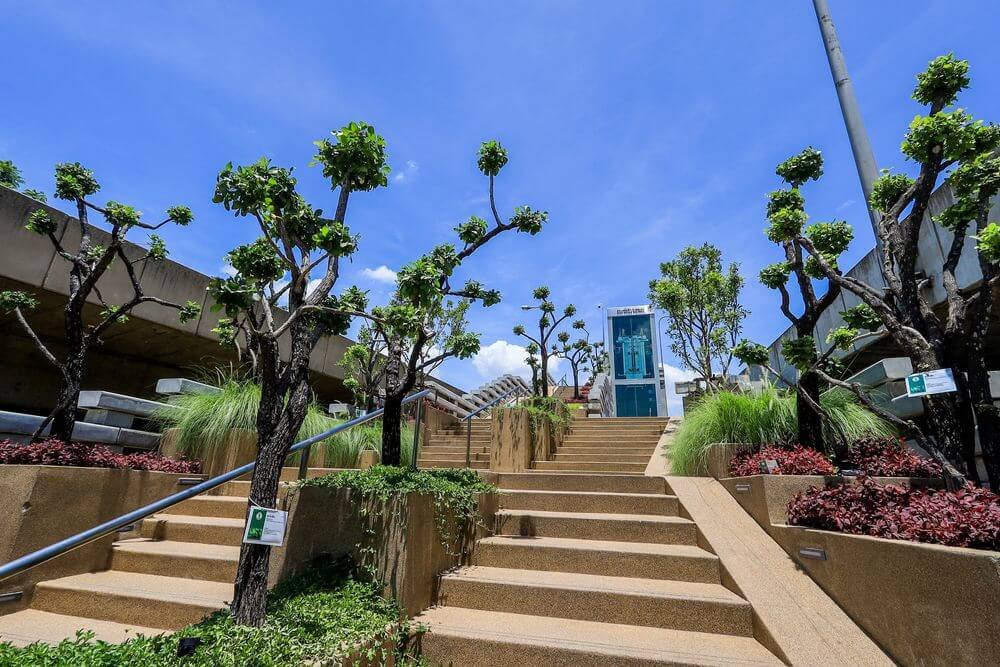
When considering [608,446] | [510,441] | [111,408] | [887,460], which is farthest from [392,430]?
[608,446]

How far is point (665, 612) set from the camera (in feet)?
9.00

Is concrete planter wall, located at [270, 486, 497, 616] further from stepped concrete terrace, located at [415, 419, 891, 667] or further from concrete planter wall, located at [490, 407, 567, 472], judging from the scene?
concrete planter wall, located at [490, 407, 567, 472]

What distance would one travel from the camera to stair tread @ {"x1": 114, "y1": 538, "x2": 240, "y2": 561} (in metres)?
3.47

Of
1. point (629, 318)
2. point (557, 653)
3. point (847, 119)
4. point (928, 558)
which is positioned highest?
point (629, 318)

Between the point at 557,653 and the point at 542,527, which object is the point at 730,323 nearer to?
the point at 542,527

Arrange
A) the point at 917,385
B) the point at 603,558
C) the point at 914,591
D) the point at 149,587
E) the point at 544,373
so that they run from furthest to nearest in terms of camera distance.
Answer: the point at 544,373
the point at 603,558
the point at 149,587
the point at 917,385
the point at 914,591

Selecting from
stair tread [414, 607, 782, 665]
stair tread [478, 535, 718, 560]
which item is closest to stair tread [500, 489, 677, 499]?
stair tread [478, 535, 718, 560]

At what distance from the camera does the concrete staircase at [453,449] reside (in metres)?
7.12

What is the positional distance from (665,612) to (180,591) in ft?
10.7

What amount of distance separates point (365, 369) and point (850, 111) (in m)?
7.73

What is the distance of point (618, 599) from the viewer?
9.31 ft

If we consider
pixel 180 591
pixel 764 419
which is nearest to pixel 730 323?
pixel 764 419

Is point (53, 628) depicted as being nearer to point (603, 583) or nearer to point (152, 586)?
point (152, 586)

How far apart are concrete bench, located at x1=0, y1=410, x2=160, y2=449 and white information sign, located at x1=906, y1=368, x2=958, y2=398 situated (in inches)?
277
